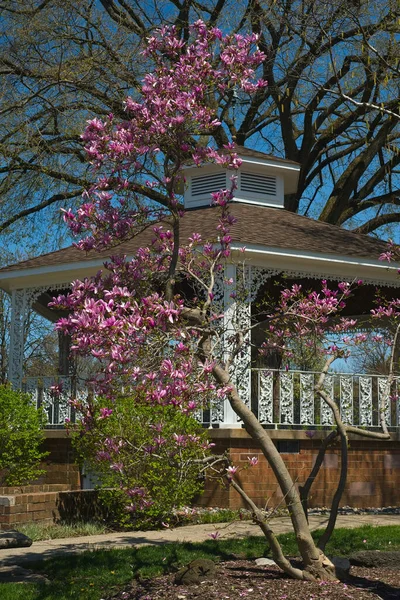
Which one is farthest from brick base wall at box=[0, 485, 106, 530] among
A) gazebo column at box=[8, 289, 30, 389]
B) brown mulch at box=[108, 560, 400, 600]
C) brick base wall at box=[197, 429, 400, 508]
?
gazebo column at box=[8, 289, 30, 389]

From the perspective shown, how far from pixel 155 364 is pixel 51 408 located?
33.3 ft

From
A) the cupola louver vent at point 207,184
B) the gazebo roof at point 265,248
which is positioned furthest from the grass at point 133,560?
the cupola louver vent at point 207,184

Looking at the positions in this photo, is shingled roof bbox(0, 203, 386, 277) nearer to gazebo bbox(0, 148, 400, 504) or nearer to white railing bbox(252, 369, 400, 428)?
gazebo bbox(0, 148, 400, 504)

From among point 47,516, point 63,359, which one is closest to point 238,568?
point 47,516

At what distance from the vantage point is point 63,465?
15164 millimetres

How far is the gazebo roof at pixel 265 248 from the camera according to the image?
1388cm

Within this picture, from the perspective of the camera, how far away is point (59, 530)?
Answer: 35.1 ft

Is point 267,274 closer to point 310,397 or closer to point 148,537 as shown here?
point 310,397

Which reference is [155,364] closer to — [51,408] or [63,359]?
[51,408]

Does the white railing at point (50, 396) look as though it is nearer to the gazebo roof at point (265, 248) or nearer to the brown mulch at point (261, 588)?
the gazebo roof at point (265, 248)

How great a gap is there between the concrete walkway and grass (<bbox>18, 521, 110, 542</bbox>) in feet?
0.77

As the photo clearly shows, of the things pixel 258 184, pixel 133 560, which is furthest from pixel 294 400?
pixel 133 560

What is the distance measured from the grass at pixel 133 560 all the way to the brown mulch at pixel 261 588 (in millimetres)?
327

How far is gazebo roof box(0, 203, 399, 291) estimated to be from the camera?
45.5 feet
